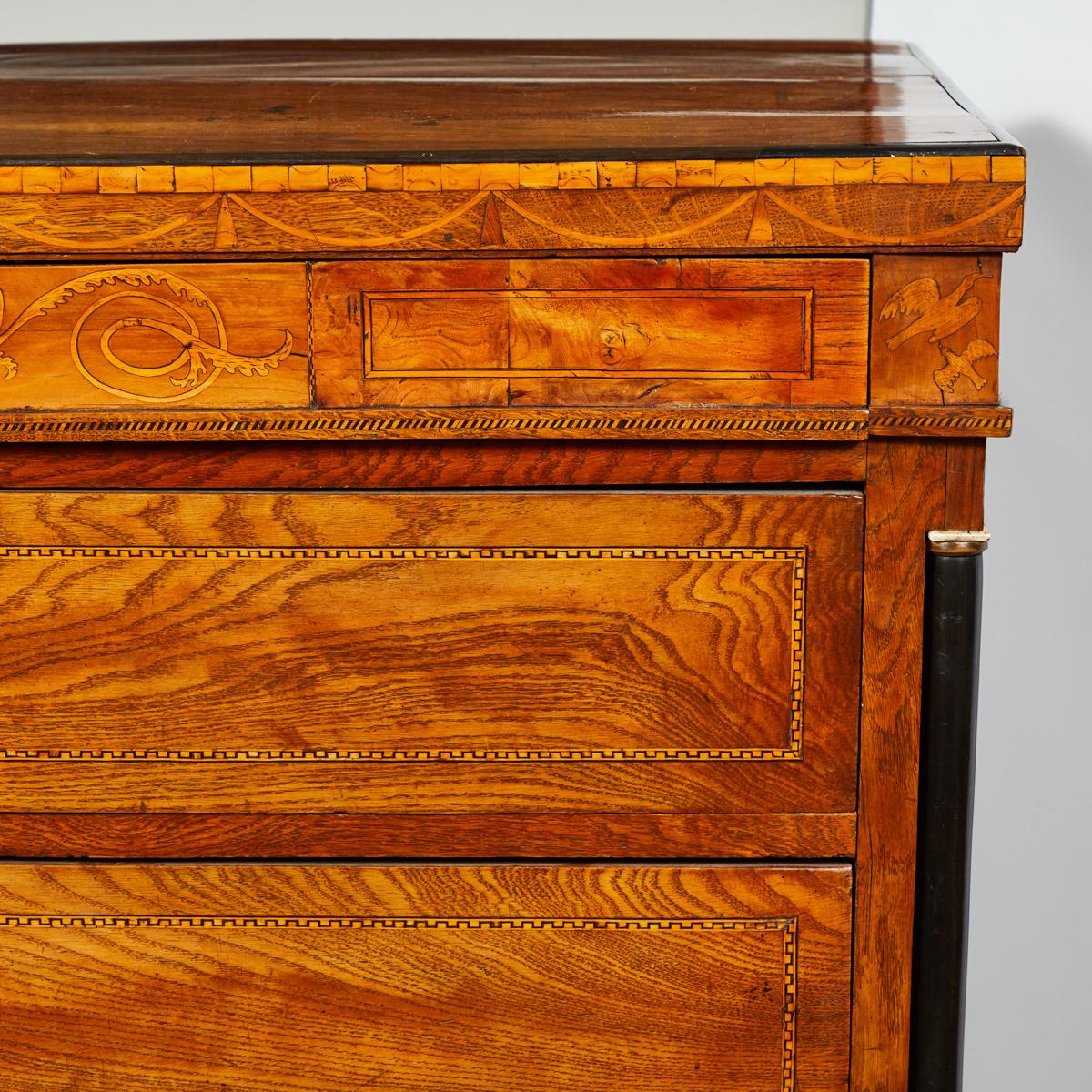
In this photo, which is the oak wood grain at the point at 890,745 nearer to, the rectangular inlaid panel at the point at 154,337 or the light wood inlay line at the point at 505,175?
the light wood inlay line at the point at 505,175

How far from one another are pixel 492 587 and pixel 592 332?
0.17 metres

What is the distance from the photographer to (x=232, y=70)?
4.02ft

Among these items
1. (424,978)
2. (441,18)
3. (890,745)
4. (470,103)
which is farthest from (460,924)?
(441,18)

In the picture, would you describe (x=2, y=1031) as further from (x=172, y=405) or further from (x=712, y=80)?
(x=712, y=80)

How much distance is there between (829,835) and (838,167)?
A: 1.41ft

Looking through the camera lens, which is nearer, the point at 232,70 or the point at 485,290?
the point at 485,290

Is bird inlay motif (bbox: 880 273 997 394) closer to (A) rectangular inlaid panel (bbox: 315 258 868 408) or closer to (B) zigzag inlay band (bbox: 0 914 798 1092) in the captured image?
(A) rectangular inlaid panel (bbox: 315 258 868 408)

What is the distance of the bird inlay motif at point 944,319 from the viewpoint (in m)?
0.83

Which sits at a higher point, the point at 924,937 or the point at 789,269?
the point at 789,269

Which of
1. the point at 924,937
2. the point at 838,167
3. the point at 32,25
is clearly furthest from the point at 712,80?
the point at 32,25

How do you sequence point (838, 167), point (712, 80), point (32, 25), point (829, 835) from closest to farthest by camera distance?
point (838, 167)
point (829, 835)
point (712, 80)
point (32, 25)

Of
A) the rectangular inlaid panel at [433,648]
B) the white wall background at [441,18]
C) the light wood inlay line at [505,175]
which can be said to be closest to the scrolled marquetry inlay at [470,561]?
the rectangular inlaid panel at [433,648]

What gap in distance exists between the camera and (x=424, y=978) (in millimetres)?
962

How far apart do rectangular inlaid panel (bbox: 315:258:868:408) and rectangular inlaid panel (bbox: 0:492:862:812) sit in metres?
0.07
